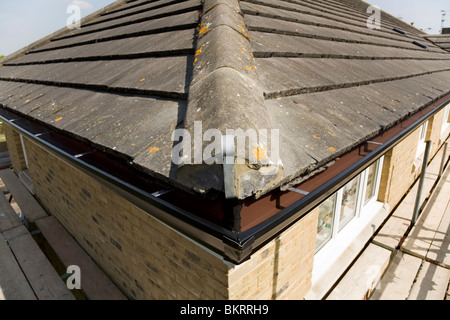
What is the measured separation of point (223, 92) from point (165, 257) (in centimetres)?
156

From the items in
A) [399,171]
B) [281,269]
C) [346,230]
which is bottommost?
[346,230]

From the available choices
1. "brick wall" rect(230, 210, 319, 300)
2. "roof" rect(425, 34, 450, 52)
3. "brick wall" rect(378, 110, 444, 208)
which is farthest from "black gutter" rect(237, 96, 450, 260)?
"roof" rect(425, 34, 450, 52)

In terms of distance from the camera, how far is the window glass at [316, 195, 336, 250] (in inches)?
122

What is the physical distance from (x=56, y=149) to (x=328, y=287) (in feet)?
9.56

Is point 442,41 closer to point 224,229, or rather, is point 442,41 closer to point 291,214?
point 291,214

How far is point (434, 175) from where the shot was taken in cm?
620

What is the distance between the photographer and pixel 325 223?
3.21m

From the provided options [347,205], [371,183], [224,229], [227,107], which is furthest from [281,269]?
[371,183]

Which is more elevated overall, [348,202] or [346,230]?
[348,202]

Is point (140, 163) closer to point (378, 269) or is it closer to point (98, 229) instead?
point (98, 229)

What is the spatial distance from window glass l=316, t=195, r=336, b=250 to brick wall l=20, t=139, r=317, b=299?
592 millimetres

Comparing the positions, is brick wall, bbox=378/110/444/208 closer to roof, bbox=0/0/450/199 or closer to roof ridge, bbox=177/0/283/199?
roof, bbox=0/0/450/199

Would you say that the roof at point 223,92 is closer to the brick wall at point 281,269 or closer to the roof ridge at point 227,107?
the roof ridge at point 227,107
